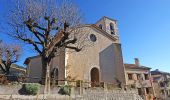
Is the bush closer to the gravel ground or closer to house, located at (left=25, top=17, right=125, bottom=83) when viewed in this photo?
the gravel ground

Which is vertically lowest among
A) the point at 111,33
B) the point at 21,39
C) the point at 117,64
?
the point at 117,64

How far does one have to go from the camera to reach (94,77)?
25719 millimetres

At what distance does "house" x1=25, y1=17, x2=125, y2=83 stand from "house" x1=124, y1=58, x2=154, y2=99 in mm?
8528

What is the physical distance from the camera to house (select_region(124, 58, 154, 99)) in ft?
115

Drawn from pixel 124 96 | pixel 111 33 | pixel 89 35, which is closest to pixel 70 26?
pixel 89 35

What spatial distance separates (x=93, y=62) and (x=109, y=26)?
8.56 meters

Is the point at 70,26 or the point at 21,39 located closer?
the point at 21,39

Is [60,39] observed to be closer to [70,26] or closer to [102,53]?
[70,26]

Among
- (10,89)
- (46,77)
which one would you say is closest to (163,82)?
(46,77)

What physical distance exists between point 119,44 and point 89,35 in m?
4.88

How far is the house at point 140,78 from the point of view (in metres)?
34.9

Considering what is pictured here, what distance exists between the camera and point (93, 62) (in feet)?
82.7

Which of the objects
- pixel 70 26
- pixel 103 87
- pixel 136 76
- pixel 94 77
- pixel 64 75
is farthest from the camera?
pixel 136 76

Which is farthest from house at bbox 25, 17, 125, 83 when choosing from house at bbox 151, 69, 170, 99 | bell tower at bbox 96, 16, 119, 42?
house at bbox 151, 69, 170, 99
